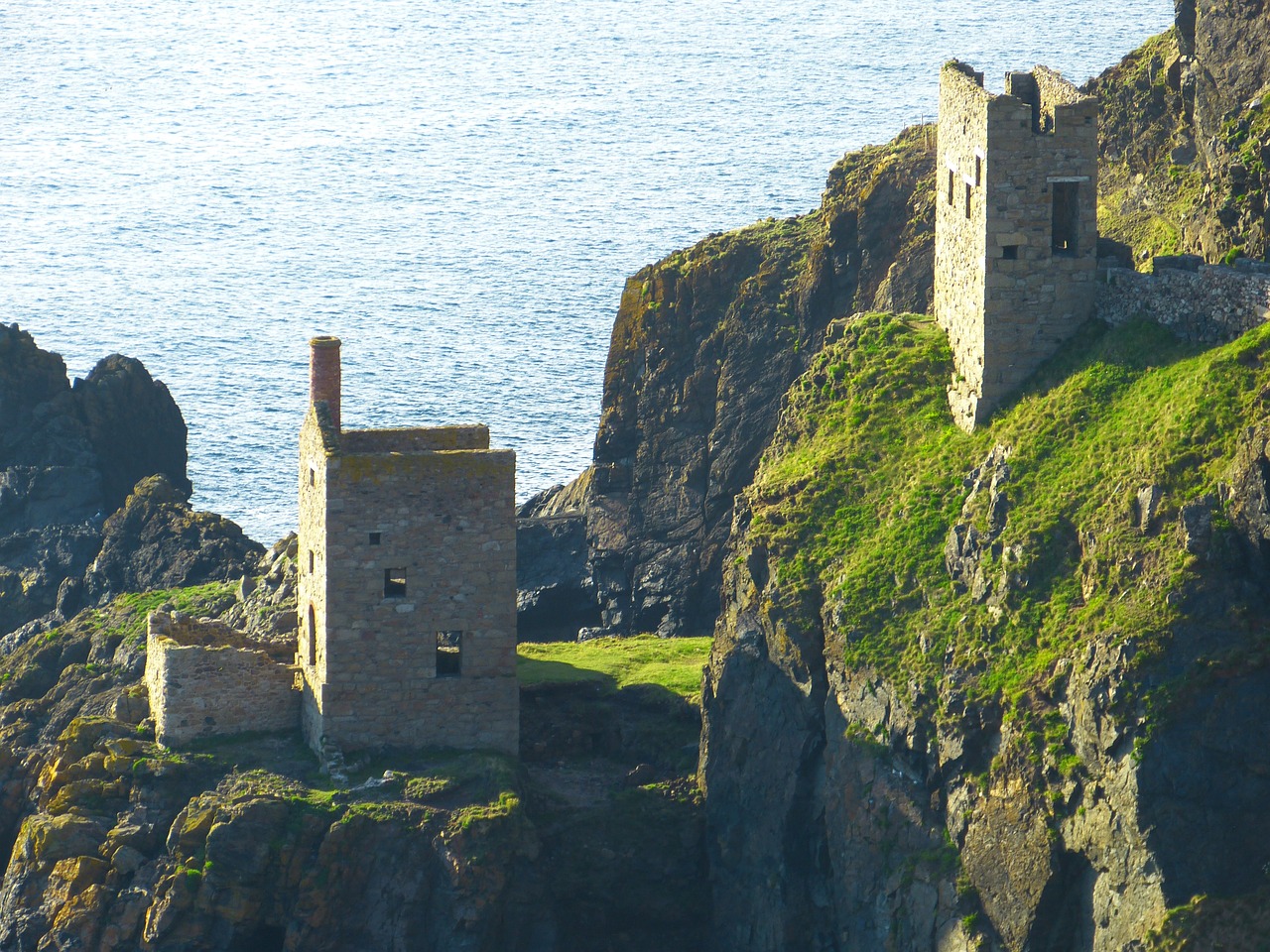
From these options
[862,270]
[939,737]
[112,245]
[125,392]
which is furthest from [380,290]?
[939,737]

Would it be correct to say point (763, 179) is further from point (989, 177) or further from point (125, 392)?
point (989, 177)

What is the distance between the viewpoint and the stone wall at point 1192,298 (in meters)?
72.9

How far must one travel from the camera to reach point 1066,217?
7825cm

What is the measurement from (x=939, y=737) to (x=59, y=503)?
50.0 m

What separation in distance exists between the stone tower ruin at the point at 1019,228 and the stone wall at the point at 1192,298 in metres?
1.06

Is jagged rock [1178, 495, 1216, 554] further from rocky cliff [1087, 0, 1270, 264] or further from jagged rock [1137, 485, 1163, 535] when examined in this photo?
rocky cliff [1087, 0, 1270, 264]

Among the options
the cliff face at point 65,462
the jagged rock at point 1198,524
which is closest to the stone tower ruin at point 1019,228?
the jagged rock at point 1198,524

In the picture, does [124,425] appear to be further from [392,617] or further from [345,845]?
[345,845]

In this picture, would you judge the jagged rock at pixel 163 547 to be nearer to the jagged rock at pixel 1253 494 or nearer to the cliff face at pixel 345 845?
the cliff face at pixel 345 845

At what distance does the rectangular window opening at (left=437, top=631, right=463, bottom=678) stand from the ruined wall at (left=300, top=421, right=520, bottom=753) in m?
0.19

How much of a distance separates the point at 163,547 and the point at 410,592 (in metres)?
27.2

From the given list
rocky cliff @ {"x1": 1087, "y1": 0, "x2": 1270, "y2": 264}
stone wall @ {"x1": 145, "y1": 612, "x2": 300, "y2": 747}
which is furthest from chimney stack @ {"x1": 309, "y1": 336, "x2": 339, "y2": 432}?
rocky cliff @ {"x1": 1087, "y1": 0, "x2": 1270, "y2": 264}

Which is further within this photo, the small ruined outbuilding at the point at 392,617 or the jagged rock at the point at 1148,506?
the small ruined outbuilding at the point at 392,617

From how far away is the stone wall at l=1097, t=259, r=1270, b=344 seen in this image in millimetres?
72938
